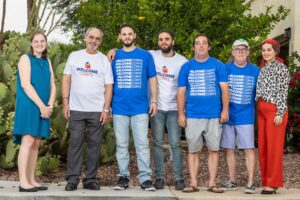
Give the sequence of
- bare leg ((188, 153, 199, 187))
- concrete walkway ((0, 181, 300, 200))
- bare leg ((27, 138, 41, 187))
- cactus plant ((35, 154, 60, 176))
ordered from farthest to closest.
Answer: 1. cactus plant ((35, 154, 60, 176))
2. bare leg ((188, 153, 199, 187))
3. bare leg ((27, 138, 41, 187))
4. concrete walkway ((0, 181, 300, 200))

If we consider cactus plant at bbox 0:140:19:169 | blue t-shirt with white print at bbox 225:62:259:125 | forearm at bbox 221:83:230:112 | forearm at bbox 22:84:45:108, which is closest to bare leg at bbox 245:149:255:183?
blue t-shirt with white print at bbox 225:62:259:125

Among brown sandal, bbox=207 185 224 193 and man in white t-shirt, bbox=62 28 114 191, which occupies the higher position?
man in white t-shirt, bbox=62 28 114 191

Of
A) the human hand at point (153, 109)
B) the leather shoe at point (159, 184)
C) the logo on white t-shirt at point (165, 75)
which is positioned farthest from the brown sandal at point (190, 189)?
the logo on white t-shirt at point (165, 75)

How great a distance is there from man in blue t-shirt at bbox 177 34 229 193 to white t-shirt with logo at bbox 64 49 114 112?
0.90 m

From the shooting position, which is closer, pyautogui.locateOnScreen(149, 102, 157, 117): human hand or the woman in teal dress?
the woman in teal dress

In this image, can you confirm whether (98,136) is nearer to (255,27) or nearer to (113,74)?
(113,74)

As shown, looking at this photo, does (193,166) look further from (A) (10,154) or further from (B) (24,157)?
(A) (10,154)

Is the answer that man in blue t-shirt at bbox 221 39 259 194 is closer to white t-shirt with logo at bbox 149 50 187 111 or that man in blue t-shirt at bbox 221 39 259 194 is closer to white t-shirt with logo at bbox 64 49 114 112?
white t-shirt with logo at bbox 149 50 187 111

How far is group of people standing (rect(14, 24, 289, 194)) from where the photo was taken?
25.1 ft

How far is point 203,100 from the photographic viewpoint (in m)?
7.74

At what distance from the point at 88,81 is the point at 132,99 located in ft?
1.82

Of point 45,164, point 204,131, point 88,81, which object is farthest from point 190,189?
point 45,164

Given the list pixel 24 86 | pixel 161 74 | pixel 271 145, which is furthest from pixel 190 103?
pixel 24 86

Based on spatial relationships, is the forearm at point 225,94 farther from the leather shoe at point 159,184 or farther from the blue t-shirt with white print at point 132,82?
the leather shoe at point 159,184
